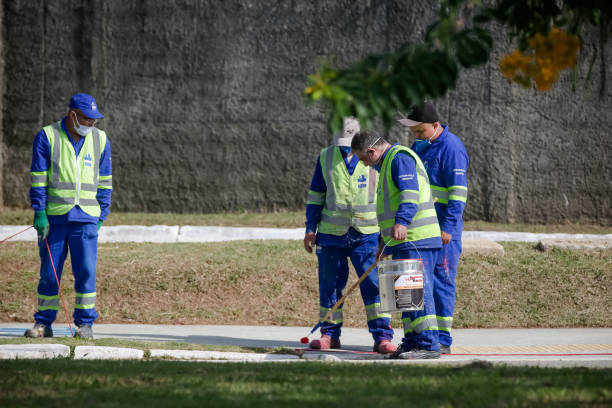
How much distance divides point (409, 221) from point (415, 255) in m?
Result: 0.32

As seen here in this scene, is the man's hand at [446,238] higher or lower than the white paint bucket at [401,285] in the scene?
higher

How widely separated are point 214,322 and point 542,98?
7.83 m

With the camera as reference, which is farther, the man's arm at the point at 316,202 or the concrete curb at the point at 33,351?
the man's arm at the point at 316,202

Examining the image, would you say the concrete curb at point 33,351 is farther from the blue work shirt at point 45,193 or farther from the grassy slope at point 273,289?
the grassy slope at point 273,289

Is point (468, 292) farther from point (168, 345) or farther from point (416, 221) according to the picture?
point (168, 345)

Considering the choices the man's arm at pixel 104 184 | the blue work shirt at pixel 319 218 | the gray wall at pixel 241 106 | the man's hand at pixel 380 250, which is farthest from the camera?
the gray wall at pixel 241 106

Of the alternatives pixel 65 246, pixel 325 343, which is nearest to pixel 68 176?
pixel 65 246

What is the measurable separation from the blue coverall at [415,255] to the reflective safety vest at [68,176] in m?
2.96

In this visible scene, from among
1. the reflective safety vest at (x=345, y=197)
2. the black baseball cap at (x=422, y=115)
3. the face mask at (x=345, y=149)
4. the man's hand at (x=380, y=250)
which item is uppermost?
the black baseball cap at (x=422, y=115)

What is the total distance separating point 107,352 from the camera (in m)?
7.36

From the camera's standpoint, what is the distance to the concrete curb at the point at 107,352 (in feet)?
24.0

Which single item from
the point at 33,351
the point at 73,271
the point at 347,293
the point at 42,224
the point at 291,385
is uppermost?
the point at 42,224

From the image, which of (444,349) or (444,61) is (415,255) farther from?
(444,61)

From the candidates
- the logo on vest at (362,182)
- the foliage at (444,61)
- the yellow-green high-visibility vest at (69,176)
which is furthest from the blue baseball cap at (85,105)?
the foliage at (444,61)
